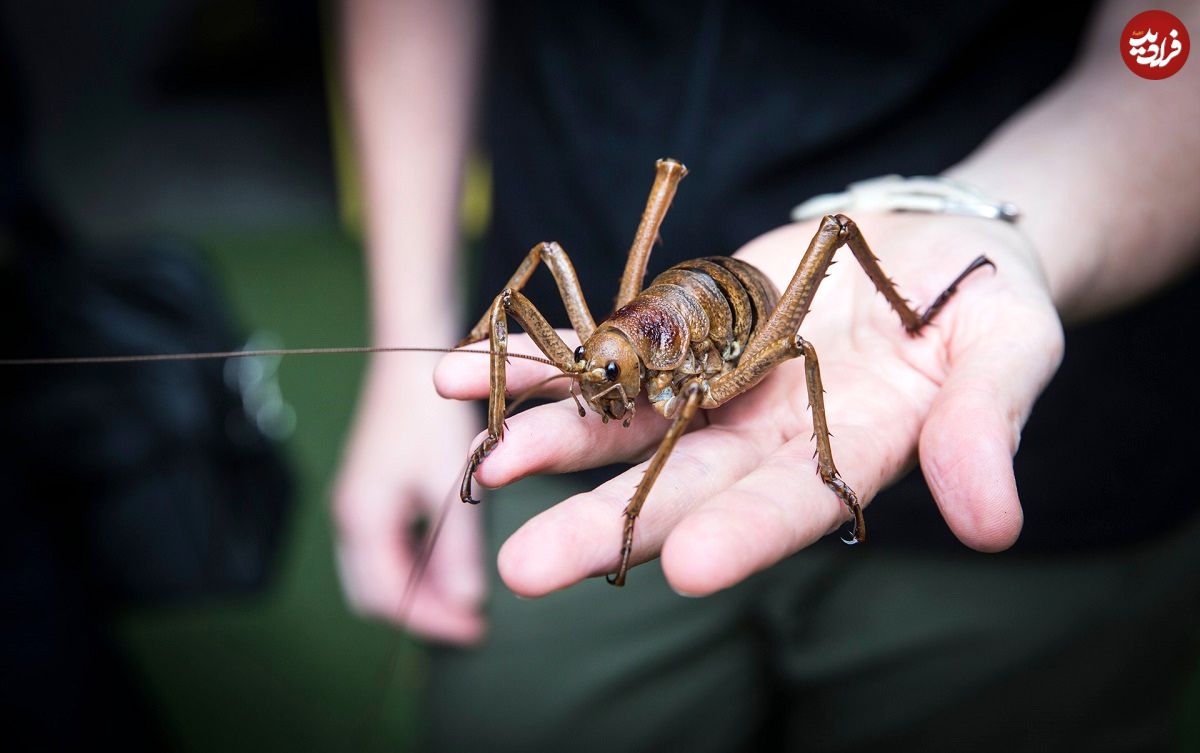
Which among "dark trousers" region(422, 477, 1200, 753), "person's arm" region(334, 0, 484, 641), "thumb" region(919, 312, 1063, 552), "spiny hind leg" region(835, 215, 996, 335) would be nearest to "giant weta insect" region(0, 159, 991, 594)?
"spiny hind leg" region(835, 215, 996, 335)

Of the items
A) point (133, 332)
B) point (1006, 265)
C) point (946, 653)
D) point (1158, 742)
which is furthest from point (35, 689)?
point (1158, 742)

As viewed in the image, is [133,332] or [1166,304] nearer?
[1166,304]

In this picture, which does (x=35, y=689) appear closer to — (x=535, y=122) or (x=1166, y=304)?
(x=535, y=122)

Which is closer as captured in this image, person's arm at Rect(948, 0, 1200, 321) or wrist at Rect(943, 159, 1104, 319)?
person's arm at Rect(948, 0, 1200, 321)

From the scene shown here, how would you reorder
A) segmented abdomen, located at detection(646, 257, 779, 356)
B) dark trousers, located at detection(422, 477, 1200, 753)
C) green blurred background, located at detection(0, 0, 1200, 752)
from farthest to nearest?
green blurred background, located at detection(0, 0, 1200, 752), dark trousers, located at detection(422, 477, 1200, 753), segmented abdomen, located at detection(646, 257, 779, 356)

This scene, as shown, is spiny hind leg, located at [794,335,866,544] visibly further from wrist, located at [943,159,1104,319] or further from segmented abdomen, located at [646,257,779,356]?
wrist, located at [943,159,1104,319]

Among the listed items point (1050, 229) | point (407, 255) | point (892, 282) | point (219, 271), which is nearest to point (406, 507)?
point (407, 255)

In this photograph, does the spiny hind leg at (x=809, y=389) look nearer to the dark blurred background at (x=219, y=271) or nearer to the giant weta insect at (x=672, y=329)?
the giant weta insect at (x=672, y=329)
